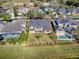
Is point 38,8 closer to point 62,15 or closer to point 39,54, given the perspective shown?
point 62,15

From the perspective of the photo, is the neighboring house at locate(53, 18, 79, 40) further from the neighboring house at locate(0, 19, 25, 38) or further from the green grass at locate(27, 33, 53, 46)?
the neighboring house at locate(0, 19, 25, 38)

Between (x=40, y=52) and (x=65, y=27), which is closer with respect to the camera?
(x=40, y=52)

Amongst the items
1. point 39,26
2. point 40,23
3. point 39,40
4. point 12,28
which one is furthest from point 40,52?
point 40,23

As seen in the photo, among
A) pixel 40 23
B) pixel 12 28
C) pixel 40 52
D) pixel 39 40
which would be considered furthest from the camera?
pixel 40 23

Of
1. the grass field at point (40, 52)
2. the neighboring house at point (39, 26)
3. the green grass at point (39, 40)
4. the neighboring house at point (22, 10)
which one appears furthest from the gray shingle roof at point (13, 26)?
the grass field at point (40, 52)

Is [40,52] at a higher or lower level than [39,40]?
lower

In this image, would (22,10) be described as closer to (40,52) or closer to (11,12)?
(11,12)

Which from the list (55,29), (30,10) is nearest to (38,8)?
(30,10)
